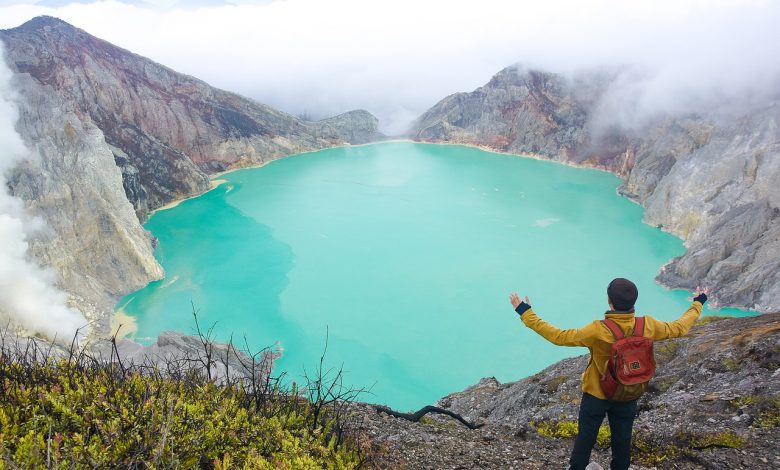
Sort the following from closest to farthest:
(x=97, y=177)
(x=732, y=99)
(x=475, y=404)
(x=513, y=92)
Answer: (x=475, y=404) < (x=97, y=177) < (x=732, y=99) < (x=513, y=92)

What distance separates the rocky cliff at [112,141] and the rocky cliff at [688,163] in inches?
1268

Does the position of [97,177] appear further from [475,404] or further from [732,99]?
[732,99]

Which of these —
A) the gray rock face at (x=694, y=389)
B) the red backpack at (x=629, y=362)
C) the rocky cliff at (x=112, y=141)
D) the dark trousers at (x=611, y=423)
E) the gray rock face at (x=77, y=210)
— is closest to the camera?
the red backpack at (x=629, y=362)

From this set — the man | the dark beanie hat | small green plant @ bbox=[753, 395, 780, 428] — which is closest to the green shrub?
the man

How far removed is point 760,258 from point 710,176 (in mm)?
12469

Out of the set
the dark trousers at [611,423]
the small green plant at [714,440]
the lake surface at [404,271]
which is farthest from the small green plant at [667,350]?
the lake surface at [404,271]

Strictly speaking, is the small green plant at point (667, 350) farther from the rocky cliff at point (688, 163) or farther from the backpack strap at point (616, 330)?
the rocky cliff at point (688, 163)

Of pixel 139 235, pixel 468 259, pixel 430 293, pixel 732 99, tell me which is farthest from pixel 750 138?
pixel 139 235

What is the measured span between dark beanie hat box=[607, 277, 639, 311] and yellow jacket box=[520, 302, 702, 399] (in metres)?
0.08

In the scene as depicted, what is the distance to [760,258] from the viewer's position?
88.5ft

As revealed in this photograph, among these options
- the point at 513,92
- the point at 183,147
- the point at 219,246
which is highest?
the point at 513,92

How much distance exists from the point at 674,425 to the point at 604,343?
328 centimetres

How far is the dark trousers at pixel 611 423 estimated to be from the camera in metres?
4.35

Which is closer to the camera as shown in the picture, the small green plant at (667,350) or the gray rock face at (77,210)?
the small green plant at (667,350)
